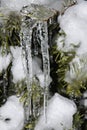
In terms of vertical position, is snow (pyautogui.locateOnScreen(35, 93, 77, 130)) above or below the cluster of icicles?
below

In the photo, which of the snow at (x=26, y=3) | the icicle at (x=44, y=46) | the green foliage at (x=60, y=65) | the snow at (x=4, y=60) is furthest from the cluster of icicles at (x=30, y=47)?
the snow at (x=26, y=3)

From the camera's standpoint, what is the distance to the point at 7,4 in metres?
3.02

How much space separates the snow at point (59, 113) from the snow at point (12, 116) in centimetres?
20

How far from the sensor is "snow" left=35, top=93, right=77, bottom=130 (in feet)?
9.09

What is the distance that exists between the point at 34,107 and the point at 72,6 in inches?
31.8

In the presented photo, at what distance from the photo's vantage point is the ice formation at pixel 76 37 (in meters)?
2.68

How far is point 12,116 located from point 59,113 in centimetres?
39

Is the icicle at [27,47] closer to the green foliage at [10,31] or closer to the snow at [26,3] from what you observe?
the green foliage at [10,31]

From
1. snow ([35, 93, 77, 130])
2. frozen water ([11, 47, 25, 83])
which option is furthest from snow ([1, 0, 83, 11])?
snow ([35, 93, 77, 130])

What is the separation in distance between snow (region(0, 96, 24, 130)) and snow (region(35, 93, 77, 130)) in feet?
0.65

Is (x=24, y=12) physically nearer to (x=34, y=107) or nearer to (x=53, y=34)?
(x=53, y=34)

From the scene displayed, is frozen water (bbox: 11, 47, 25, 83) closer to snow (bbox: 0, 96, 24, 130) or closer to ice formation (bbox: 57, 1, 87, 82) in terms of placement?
snow (bbox: 0, 96, 24, 130)

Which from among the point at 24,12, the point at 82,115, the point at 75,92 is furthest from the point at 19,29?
the point at 82,115

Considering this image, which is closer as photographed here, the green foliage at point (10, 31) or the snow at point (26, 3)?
the green foliage at point (10, 31)
